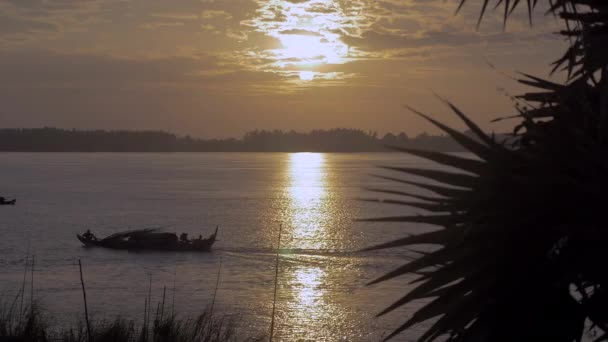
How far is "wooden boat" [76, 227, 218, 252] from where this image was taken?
48.0 metres

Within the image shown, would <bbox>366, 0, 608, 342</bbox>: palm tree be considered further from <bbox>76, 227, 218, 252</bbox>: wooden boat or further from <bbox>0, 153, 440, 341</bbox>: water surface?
<bbox>76, 227, 218, 252</bbox>: wooden boat

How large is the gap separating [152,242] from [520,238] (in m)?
48.0

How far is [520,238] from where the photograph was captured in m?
1.46

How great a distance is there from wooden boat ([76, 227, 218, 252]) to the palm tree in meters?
46.6

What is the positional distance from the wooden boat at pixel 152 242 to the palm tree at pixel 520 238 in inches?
1833

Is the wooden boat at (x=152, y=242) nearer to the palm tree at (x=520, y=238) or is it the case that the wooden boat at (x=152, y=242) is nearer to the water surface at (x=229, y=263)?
the water surface at (x=229, y=263)

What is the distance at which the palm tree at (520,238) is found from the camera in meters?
1.40

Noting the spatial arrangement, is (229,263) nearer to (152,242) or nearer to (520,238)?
(152,242)

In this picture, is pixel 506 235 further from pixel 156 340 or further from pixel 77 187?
pixel 77 187

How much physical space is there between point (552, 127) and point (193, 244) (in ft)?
156

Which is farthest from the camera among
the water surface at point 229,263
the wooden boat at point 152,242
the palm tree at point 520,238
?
the wooden boat at point 152,242

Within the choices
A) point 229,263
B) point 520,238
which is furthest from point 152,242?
point 520,238

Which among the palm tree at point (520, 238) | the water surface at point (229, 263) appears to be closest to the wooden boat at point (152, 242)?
the water surface at point (229, 263)

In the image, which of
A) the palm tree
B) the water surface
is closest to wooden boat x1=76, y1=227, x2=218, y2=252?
the water surface
